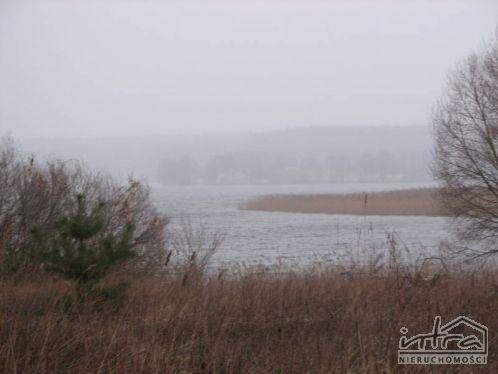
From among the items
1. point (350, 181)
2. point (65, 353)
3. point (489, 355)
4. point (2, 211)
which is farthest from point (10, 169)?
point (350, 181)

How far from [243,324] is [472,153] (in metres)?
15.3

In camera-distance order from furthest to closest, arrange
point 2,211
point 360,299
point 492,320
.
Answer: point 2,211, point 360,299, point 492,320

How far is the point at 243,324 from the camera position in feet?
20.0

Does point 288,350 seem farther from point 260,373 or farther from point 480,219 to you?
point 480,219

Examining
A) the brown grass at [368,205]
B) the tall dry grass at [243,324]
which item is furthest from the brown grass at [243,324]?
the brown grass at [368,205]

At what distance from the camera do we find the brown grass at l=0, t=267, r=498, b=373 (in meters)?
4.75

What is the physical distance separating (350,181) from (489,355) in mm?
156948

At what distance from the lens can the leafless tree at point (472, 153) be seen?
18.5 meters

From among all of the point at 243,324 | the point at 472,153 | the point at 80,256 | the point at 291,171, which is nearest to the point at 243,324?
the point at 243,324

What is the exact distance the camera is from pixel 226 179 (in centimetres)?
16688

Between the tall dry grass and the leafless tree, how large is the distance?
35.1 ft

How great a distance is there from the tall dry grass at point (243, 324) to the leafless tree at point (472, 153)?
1071 centimetres

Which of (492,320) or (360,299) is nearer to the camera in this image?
(492,320)

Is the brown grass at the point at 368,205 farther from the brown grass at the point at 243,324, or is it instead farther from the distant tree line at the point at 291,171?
the distant tree line at the point at 291,171
